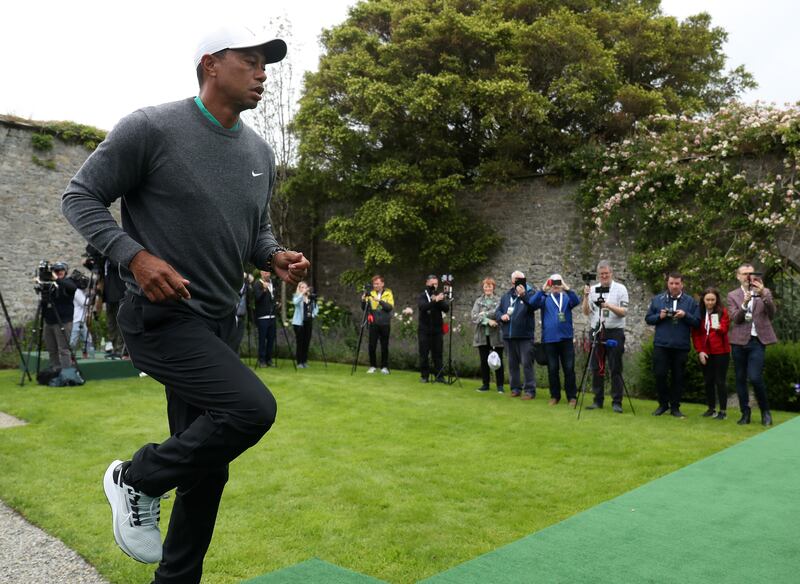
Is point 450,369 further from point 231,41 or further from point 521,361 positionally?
point 231,41

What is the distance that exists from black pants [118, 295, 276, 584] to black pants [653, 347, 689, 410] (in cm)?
766

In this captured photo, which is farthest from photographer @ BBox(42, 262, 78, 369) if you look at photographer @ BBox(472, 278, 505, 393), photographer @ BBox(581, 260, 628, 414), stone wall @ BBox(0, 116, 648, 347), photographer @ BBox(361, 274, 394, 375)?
photographer @ BBox(581, 260, 628, 414)

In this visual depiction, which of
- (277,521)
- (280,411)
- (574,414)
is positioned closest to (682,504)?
(277,521)

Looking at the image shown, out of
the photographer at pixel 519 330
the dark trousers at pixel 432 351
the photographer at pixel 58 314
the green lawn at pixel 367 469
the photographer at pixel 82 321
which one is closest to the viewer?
the green lawn at pixel 367 469

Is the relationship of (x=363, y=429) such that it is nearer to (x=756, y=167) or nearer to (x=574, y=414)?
(x=574, y=414)

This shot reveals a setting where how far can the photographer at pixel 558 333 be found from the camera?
929 cm

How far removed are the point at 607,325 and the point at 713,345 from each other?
1410 mm

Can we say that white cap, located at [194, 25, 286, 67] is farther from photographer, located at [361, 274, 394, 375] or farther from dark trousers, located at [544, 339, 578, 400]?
photographer, located at [361, 274, 394, 375]

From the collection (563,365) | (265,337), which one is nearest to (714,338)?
(563,365)

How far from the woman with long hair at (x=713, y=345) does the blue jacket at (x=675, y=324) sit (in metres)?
0.19

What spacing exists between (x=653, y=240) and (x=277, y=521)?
12.2m

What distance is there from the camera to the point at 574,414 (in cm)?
841

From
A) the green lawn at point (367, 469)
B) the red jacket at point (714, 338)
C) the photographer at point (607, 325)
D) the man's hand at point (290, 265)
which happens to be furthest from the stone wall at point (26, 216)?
the man's hand at point (290, 265)

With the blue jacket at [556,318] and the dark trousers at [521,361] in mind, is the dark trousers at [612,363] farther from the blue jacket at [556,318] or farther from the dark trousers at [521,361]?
the dark trousers at [521,361]
